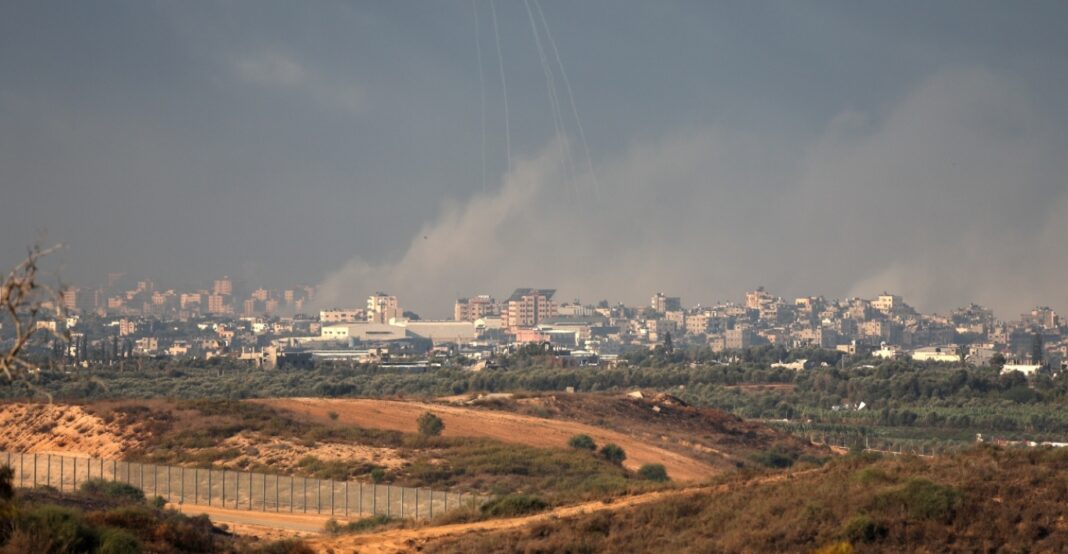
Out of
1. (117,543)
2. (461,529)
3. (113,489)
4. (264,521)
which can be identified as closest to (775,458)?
(264,521)

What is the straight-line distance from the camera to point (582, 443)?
6391cm

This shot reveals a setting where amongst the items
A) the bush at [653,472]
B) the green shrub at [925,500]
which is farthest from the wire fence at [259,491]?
the green shrub at [925,500]

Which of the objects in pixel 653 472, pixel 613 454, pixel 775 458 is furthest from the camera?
pixel 775 458

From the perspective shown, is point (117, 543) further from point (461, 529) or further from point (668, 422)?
point (668, 422)

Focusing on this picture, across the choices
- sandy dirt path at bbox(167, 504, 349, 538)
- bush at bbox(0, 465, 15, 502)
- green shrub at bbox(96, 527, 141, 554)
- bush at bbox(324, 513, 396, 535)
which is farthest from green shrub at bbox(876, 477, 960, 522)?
bush at bbox(0, 465, 15, 502)

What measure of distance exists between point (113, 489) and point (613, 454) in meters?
24.1

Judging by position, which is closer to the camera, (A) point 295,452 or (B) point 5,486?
(B) point 5,486

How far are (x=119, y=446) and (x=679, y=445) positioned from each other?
2618cm

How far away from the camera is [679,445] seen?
71.8 meters

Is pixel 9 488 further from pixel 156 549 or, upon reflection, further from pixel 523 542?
pixel 523 542

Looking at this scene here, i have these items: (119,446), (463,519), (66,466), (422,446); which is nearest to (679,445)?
(422,446)

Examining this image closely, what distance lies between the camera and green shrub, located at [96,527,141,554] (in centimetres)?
2239

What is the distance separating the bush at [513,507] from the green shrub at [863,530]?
363 inches

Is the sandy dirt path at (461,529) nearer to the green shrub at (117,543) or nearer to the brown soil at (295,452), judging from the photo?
the green shrub at (117,543)
